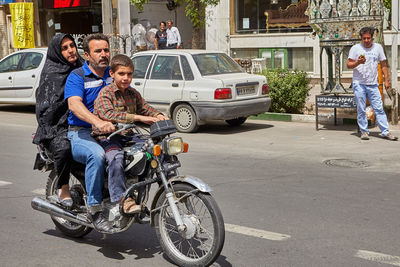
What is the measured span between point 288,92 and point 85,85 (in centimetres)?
928

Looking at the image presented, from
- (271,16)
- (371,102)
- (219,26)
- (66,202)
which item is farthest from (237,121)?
(219,26)

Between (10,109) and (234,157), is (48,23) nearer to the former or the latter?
(10,109)

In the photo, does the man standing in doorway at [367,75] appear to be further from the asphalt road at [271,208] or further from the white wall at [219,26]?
the white wall at [219,26]

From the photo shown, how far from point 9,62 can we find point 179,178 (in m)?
12.8

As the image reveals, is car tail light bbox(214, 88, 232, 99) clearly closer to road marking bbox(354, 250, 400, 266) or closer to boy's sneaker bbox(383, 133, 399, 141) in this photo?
boy's sneaker bbox(383, 133, 399, 141)

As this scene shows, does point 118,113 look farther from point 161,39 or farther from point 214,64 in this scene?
point 161,39

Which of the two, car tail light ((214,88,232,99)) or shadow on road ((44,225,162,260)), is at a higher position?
car tail light ((214,88,232,99))

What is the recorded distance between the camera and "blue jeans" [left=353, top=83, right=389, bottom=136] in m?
11.0

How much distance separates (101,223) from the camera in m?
5.06

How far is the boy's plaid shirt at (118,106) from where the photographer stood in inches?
193

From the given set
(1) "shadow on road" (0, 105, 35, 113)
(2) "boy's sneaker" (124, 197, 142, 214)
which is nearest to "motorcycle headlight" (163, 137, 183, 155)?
(2) "boy's sneaker" (124, 197, 142, 214)

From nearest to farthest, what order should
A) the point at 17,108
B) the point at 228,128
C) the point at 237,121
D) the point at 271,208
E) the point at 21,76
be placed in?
1. the point at 271,208
2. the point at 228,128
3. the point at 237,121
4. the point at 21,76
5. the point at 17,108

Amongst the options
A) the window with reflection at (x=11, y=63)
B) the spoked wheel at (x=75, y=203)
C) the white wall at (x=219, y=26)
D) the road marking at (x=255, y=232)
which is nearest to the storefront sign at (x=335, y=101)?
the road marking at (x=255, y=232)

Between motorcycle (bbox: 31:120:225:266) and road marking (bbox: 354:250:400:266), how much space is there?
1239mm
